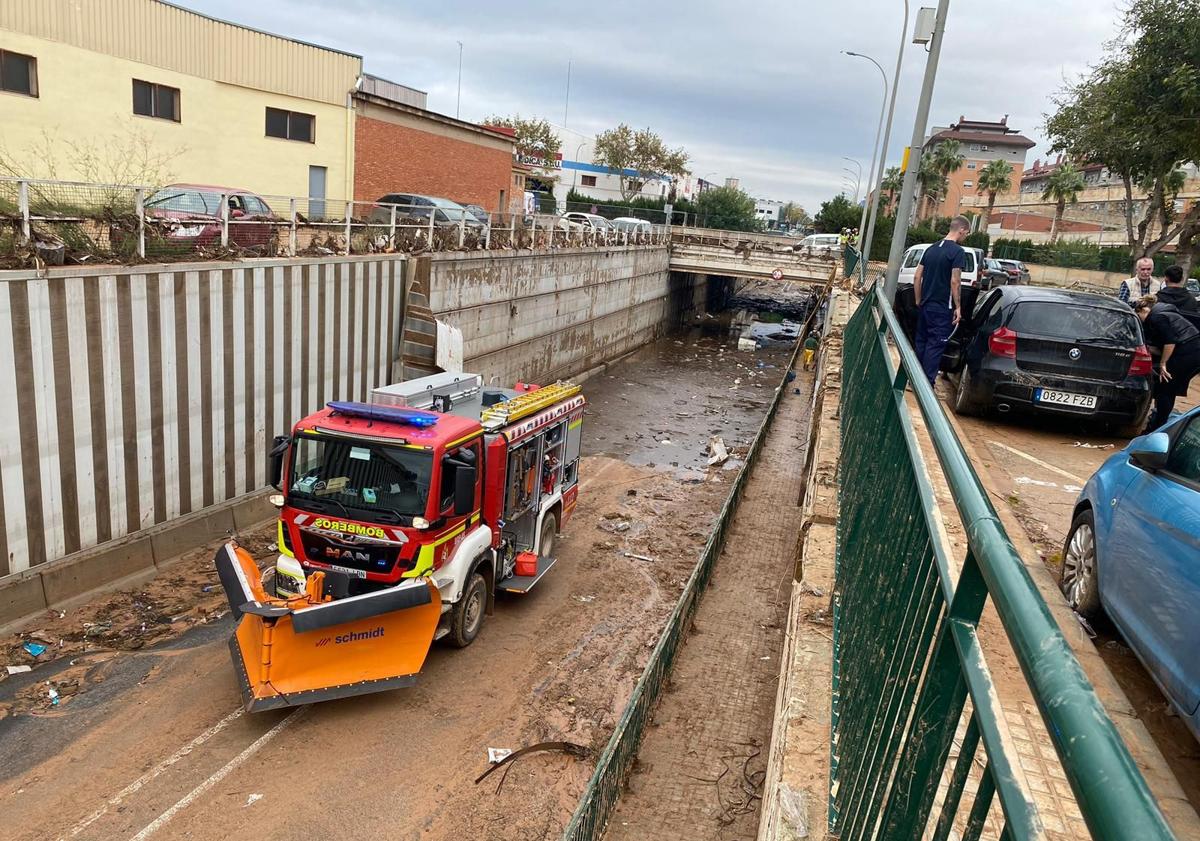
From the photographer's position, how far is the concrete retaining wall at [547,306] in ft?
67.3

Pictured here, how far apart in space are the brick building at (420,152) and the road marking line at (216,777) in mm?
21760

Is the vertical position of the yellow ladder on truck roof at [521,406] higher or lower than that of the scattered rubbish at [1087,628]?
lower

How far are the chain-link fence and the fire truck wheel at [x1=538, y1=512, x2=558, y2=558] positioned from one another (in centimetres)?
648

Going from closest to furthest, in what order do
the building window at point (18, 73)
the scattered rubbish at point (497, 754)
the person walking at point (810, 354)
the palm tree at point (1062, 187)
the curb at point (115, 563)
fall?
1. the scattered rubbish at point (497, 754)
2. the curb at point (115, 563)
3. the building window at point (18, 73)
4. the person walking at point (810, 354)
5. the palm tree at point (1062, 187)

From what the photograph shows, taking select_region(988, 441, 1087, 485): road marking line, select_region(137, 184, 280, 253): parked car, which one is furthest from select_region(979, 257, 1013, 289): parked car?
select_region(137, 184, 280, 253): parked car

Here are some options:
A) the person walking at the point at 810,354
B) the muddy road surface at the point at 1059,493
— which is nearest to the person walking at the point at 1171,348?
the muddy road surface at the point at 1059,493

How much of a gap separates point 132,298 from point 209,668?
16.5 ft

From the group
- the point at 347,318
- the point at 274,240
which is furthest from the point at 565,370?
the point at 274,240

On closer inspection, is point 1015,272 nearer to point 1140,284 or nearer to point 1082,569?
point 1140,284

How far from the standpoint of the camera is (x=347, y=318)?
15.3m

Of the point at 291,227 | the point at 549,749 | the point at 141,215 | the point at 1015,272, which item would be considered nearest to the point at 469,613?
the point at 549,749

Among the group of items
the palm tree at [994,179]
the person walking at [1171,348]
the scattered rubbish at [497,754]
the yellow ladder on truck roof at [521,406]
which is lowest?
the scattered rubbish at [497,754]

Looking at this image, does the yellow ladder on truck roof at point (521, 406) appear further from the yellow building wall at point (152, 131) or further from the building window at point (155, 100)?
the building window at point (155, 100)

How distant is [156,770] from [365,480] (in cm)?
316
